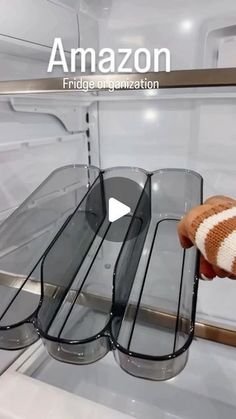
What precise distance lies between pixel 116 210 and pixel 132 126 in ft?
1.63

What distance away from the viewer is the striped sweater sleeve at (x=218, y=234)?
0.38m

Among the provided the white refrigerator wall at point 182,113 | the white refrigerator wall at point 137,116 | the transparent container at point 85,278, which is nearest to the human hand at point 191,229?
the transparent container at point 85,278

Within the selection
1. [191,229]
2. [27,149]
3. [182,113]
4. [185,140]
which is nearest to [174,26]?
[182,113]

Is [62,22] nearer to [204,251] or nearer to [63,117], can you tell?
[63,117]

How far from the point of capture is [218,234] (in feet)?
1.30

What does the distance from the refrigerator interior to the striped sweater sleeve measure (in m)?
0.57

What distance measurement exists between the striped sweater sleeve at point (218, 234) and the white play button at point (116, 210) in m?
0.40

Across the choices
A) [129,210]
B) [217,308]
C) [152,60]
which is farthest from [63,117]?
[217,308]

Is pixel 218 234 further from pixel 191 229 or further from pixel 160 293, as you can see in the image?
pixel 160 293

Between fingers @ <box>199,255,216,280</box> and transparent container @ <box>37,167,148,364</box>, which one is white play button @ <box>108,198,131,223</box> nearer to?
transparent container @ <box>37,167,148,364</box>

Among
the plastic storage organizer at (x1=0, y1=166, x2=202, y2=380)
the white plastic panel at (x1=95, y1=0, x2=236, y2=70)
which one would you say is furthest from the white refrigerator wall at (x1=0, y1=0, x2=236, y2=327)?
the plastic storage organizer at (x1=0, y1=166, x2=202, y2=380)

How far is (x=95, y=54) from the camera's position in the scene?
110cm

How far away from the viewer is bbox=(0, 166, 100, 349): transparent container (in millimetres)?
522

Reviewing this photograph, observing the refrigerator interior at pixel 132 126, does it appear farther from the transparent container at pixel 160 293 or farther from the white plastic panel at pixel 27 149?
the transparent container at pixel 160 293
